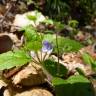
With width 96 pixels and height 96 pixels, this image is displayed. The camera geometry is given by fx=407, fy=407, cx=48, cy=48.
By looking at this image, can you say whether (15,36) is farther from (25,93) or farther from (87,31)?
(87,31)

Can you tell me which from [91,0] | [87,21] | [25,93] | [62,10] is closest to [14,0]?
[62,10]

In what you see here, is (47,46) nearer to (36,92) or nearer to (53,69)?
(53,69)

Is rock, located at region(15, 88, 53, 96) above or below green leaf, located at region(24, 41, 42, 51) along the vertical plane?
below

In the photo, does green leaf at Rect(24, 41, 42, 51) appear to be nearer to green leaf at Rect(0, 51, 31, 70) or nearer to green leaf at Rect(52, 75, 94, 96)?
green leaf at Rect(0, 51, 31, 70)

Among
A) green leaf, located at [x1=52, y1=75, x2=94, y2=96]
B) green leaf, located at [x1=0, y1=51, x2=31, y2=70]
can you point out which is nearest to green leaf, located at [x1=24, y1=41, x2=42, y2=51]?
green leaf, located at [x1=0, y1=51, x2=31, y2=70]

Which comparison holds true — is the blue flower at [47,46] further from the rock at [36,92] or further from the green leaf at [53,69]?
the rock at [36,92]

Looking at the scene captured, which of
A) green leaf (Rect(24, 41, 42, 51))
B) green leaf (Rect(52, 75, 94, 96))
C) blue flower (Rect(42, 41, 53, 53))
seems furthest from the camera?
blue flower (Rect(42, 41, 53, 53))

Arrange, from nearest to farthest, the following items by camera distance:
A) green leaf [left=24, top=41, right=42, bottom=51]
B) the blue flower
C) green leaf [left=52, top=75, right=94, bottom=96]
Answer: green leaf [left=52, top=75, right=94, bottom=96]
green leaf [left=24, top=41, right=42, bottom=51]
the blue flower

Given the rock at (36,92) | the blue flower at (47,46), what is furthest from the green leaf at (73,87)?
the blue flower at (47,46)
